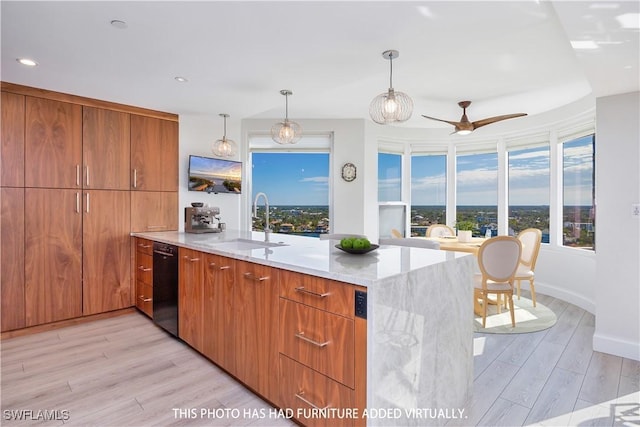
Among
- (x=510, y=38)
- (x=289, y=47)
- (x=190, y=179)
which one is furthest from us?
(x=190, y=179)

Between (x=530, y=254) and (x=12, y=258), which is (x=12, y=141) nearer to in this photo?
(x=12, y=258)

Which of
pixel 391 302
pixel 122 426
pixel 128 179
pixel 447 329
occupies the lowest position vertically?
pixel 122 426

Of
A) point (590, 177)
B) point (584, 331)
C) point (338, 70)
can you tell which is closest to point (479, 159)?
point (590, 177)

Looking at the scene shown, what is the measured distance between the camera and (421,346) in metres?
1.67

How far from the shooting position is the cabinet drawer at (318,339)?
1.54 metres

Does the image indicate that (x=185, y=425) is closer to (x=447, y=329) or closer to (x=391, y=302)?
(x=391, y=302)

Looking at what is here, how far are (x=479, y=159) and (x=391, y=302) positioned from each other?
5077 millimetres

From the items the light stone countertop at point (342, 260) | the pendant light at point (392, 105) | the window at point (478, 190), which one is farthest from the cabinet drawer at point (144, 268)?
the window at point (478, 190)

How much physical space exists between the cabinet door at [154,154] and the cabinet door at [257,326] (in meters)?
2.42

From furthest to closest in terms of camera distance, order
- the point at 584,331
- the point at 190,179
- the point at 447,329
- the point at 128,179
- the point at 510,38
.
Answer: the point at 190,179, the point at 128,179, the point at 584,331, the point at 510,38, the point at 447,329

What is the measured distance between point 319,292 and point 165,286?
6.93ft

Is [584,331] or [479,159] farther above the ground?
[479,159]

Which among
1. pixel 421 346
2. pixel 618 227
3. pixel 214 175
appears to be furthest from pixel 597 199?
pixel 214 175

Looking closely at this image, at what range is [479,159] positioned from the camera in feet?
19.0
